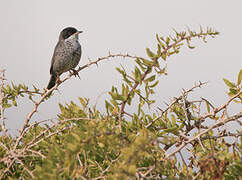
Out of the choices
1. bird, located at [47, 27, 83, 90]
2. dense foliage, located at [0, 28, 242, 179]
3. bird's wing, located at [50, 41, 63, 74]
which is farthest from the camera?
bird's wing, located at [50, 41, 63, 74]

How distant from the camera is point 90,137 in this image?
1331 mm

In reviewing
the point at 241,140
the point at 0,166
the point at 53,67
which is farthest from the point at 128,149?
the point at 53,67

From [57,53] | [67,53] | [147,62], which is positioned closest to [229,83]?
[147,62]

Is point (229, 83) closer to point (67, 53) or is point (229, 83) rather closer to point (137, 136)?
point (137, 136)

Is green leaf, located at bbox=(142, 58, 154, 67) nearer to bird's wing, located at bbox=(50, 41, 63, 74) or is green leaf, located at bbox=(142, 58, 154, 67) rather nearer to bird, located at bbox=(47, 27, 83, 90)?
bird, located at bbox=(47, 27, 83, 90)

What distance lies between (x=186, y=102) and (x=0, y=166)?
1322mm

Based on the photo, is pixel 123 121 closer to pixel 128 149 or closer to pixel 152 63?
pixel 152 63

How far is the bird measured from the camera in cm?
541

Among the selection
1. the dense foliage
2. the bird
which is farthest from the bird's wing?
the dense foliage

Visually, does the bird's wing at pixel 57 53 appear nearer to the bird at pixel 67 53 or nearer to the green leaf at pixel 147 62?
the bird at pixel 67 53

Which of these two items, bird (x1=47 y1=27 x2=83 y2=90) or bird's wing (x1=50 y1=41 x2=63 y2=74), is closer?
bird (x1=47 y1=27 x2=83 y2=90)

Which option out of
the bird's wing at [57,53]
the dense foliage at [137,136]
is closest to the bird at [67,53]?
the bird's wing at [57,53]

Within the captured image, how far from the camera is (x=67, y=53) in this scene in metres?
5.42

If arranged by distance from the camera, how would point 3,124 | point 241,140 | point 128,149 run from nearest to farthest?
point 128,149 < point 241,140 < point 3,124
